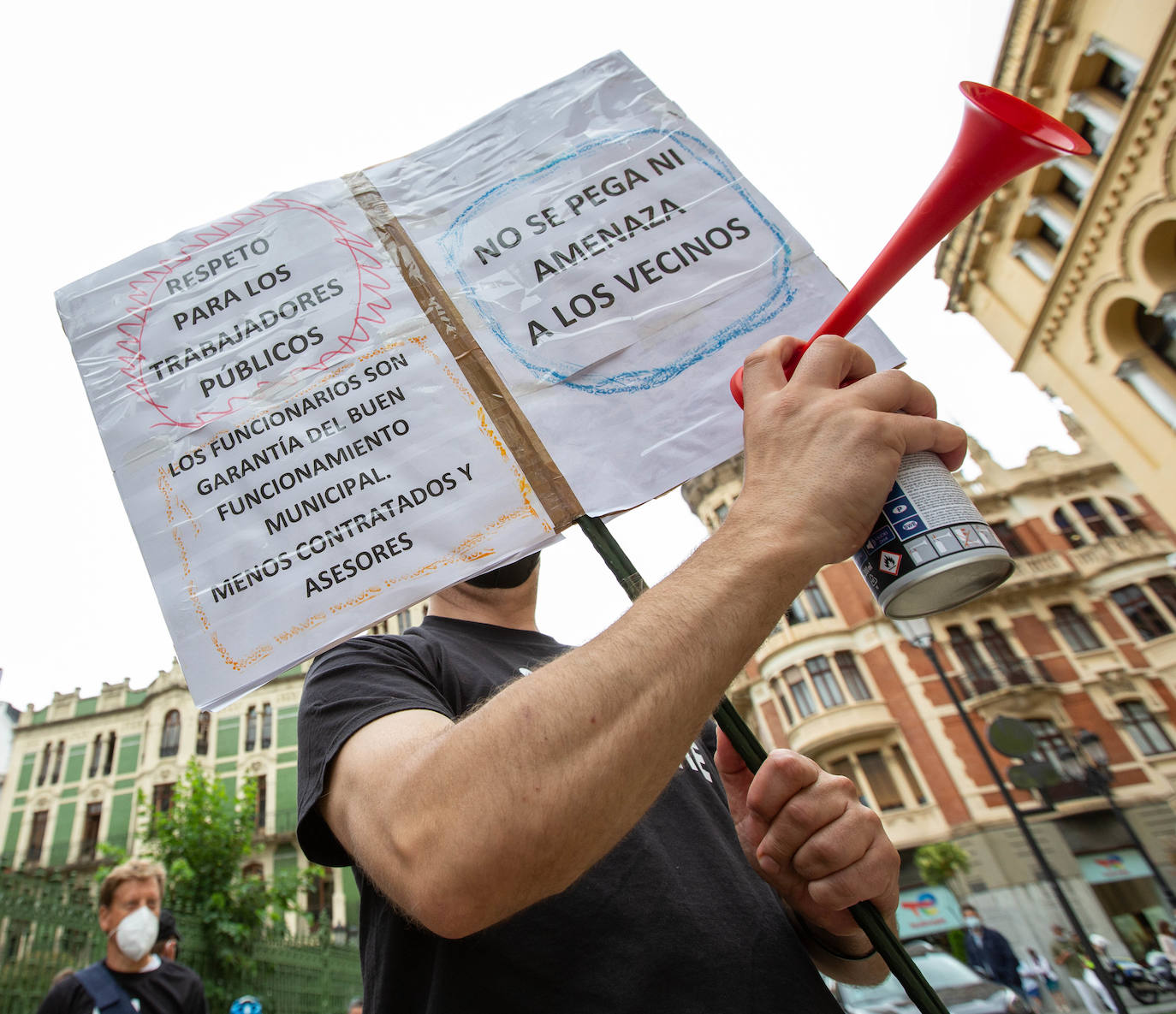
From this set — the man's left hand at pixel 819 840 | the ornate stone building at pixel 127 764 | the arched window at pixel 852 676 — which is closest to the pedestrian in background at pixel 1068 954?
the arched window at pixel 852 676

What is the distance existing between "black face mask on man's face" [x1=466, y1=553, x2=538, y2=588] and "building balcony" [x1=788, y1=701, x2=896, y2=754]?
25.0 m

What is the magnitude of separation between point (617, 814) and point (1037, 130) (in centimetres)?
126

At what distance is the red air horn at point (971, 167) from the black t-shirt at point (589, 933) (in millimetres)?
1085

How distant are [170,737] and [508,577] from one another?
119 ft

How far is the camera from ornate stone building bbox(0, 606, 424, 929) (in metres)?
30.0

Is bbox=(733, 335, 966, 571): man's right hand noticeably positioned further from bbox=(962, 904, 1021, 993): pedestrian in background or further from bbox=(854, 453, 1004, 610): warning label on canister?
bbox=(962, 904, 1021, 993): pedestrian in background

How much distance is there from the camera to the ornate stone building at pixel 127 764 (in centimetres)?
3005

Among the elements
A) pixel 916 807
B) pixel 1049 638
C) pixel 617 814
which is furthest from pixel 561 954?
pixel 1049 638

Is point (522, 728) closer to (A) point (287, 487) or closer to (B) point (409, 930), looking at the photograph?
(B) point (409, 930)

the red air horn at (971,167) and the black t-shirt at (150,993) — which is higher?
the black t-shirt at (150,993)

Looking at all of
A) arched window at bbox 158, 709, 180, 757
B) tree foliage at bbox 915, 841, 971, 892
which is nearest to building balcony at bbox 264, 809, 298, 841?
arched window at bbox 158, 709, 180, 757

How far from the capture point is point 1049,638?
80.8 feet

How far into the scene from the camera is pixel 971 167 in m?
1.18

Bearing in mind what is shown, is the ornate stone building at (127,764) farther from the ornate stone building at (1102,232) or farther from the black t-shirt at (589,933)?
the black t-shirt at (589,933)
